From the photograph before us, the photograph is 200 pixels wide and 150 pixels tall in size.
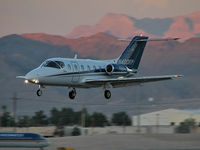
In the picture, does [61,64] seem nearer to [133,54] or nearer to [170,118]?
[133,54]

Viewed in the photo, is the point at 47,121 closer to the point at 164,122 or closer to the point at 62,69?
the point at 164,122

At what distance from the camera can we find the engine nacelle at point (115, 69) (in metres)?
38.2

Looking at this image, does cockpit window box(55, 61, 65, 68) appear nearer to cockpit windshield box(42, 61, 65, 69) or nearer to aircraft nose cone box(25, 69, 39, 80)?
cockpit windshield box(42, 61, 65, 69)

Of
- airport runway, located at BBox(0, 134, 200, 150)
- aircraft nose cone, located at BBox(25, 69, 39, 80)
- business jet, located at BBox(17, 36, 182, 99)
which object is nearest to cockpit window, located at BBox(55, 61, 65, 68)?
business jet, located at BBox(17, 36, 182, 99)

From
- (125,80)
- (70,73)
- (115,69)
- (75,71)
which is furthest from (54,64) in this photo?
(115,69)

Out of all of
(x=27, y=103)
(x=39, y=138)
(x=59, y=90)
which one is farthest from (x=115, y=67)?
(x=59, y=90)

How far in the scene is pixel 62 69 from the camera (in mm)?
34500

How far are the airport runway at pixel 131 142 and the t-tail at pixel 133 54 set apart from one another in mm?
8273

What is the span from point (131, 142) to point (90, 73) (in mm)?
7120

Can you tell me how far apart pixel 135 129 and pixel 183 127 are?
4235mm

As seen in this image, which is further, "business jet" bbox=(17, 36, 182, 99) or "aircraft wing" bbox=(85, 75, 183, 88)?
"aircraft wing" bbox=(85, 75, 183, 88)

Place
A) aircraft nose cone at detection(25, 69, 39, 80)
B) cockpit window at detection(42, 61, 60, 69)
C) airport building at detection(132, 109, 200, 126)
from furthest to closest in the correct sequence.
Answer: airport building at detection(132, 109, 200, 126) → cockpit window at detection(42, 61, 60, 69) → aircraft nose cone at detection(25, 69, 39, 80)

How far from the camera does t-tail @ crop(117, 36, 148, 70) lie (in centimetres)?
4133

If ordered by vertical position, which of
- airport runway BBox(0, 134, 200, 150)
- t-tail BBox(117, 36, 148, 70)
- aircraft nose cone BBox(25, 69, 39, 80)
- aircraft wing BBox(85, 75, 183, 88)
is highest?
t-tail BBox(117, 36, 148, 70)
